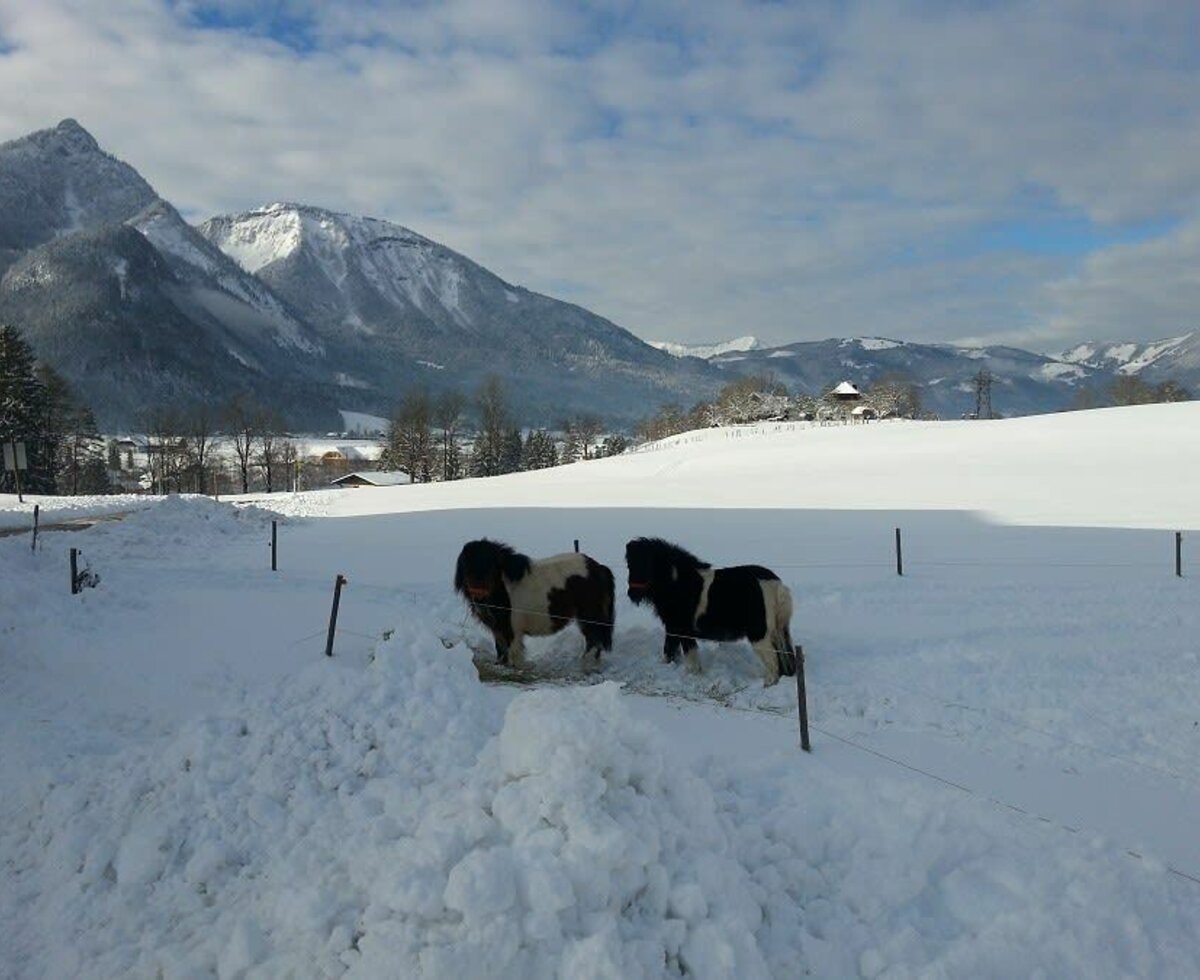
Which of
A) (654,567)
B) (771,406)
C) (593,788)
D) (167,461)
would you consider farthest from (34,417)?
(771,406)

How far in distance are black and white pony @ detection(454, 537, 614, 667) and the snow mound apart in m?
2.16

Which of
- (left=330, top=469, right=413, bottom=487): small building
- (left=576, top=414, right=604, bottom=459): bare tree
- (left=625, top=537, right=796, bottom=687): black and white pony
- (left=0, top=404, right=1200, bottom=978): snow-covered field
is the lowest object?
(left=0, top=404, right=1200, bottom=978): snow-covered field

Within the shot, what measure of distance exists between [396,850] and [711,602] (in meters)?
5.08

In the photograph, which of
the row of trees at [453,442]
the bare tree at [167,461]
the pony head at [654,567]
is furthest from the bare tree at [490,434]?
the pony head at [654,567]

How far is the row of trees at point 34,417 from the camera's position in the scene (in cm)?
3712

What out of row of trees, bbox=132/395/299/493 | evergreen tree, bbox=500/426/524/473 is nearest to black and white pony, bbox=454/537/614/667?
row of trees, bbox=132/395/299/493

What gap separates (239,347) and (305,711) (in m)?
216

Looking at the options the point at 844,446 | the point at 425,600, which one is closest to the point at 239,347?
the point at 844,446

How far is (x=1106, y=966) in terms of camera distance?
13.2ft

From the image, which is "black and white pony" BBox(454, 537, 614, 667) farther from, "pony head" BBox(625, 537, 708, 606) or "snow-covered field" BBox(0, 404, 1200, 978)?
"snow-covered field" BBox(0, 404, 1200, 978)

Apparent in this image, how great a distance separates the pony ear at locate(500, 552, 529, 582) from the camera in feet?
29.2

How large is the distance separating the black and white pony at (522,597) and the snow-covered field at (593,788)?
618mm

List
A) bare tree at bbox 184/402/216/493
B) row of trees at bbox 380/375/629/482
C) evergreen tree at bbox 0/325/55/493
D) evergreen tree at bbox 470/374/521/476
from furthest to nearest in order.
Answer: evergreen tree at bbox 470/374/521/476, row of trees at bbox 380/375/629/482, bare tree at bbox 184/402/216/493, evergreen tree at bbox 0/325/55/493

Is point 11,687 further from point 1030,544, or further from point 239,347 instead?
point 239,347
